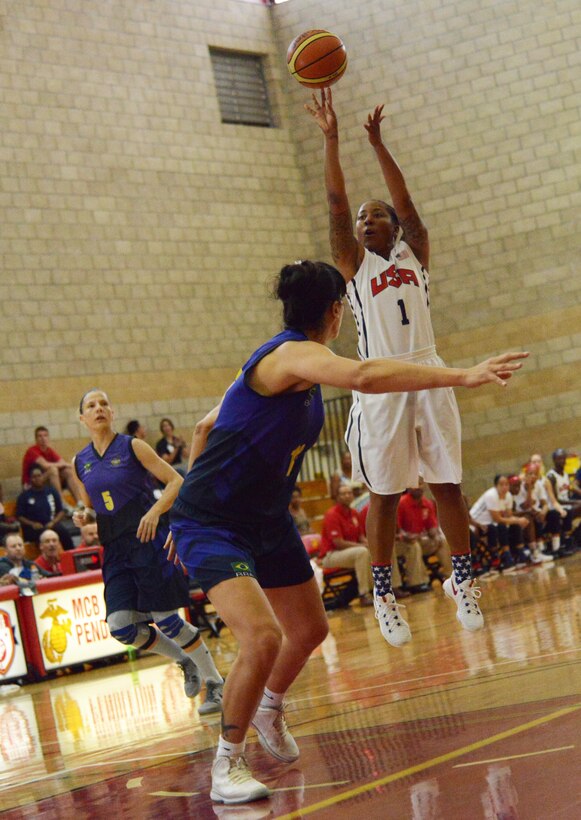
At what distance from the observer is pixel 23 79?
1608 cm

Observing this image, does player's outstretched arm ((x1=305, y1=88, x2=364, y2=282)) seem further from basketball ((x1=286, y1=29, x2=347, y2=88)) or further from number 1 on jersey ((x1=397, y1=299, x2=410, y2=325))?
number 1 on jersey ((x1=397, y1=299, x2=410, y2=325))

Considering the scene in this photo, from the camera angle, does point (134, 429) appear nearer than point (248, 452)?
No

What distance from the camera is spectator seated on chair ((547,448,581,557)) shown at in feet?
50.0

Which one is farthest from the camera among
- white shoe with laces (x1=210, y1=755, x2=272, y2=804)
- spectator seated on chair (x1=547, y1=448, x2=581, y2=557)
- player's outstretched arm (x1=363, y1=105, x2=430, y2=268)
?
spectator seated on chair (x1=547, y1=448, x2=581, y2=557)

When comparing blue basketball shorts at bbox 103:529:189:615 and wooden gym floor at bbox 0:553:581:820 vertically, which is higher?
blue basketball shorts at bbox 103:529:189:615

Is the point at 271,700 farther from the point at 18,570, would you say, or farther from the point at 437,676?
the point at 18,570

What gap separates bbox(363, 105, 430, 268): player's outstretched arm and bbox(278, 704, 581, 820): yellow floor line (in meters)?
2.42

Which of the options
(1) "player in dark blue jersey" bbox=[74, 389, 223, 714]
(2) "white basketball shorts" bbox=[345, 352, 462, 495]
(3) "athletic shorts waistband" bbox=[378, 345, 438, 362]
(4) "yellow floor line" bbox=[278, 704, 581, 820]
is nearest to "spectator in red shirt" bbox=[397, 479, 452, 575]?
(1) "player in dark blue jersey" bbox=[74, 389, 223, 714]

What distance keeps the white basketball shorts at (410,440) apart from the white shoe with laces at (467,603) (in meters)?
0.61

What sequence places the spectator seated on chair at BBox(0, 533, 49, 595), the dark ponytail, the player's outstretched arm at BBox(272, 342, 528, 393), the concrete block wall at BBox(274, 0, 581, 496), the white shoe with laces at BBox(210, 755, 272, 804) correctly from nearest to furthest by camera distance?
the player's outstretched arm at BBox(272, 342, 528, 393), the white shoe with laces at BBox(210, 755, 272, 804), the dark ponytail, the spectator seated on chair at BBox(0, 533, 49, 595), the concrete block wall at BBox(274, 0, 581, 496)

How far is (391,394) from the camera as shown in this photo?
5.56 meters

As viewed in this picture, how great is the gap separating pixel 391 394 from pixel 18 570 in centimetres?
631

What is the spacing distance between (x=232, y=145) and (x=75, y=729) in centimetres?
1364

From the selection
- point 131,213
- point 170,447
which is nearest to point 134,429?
point 170,447
